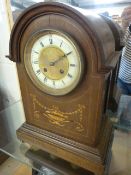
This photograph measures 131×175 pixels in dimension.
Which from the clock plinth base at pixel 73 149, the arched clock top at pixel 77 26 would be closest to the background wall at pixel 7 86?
the clock plinth base at pixel 73 149

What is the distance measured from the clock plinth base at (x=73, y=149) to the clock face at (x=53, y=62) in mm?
196

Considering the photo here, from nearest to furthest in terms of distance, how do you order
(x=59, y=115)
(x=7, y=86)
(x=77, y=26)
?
(x=77, y=26), (x=59, y=115), (x=7, y=86)

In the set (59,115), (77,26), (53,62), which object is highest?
(77,26)

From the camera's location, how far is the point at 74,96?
0.59m

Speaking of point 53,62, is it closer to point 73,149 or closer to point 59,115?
point 59,115

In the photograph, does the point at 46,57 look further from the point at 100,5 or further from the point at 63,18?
the point at 100,5

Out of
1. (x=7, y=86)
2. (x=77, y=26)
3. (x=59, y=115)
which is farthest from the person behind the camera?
(x=7, y=86)

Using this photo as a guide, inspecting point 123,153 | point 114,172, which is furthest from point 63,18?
point 123,153

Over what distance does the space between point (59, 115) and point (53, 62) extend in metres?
0.19

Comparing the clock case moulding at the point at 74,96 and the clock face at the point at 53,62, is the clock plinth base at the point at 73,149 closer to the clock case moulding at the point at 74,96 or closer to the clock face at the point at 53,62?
the clock case moulding at the point at 74,96

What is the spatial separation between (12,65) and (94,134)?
79cm

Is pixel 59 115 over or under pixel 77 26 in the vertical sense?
Answer: under

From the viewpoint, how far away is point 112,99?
0.88m

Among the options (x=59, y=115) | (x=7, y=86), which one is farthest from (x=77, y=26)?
(x=7, y=86)
